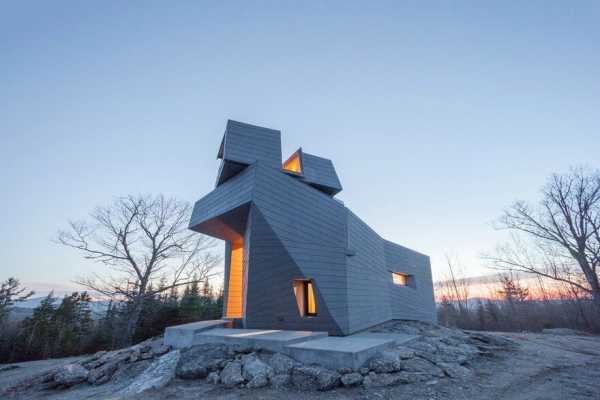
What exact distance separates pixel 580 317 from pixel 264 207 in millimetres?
33092

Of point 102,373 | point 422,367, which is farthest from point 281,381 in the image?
point 102,373

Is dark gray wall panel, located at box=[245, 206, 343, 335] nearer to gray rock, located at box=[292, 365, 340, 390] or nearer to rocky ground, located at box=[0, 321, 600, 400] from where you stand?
rocky ground, located at box=[0, 321, 600, 400]

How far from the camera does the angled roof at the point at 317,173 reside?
13812 mm

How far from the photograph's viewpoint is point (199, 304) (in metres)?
20.9

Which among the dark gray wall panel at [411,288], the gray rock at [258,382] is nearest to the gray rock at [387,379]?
the gray rock at [258,382]

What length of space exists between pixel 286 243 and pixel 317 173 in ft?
18.5

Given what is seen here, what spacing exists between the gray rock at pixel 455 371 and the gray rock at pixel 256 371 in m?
4.39

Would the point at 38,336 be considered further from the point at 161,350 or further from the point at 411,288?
the point at 411,288

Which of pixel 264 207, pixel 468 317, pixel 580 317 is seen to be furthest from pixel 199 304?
pixel 580 317

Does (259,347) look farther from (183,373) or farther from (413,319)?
(413,319)

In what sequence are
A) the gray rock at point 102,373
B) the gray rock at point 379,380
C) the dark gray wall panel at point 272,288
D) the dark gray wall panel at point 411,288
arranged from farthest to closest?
1. the dark gray wall panel at point 411,288
2. the dark gray wall panel at point 272,288
3. the gray rock at point 102,373
4. the gray rock at point 379,380

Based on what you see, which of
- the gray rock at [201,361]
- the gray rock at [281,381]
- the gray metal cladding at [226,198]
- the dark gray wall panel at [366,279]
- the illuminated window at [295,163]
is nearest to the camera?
the gray rock at [281,381]

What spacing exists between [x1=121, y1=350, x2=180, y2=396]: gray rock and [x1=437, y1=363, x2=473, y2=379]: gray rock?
23.5ft

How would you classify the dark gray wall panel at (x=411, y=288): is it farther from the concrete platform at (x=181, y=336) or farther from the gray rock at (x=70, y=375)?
the gray rock at (x=70, y=375)
